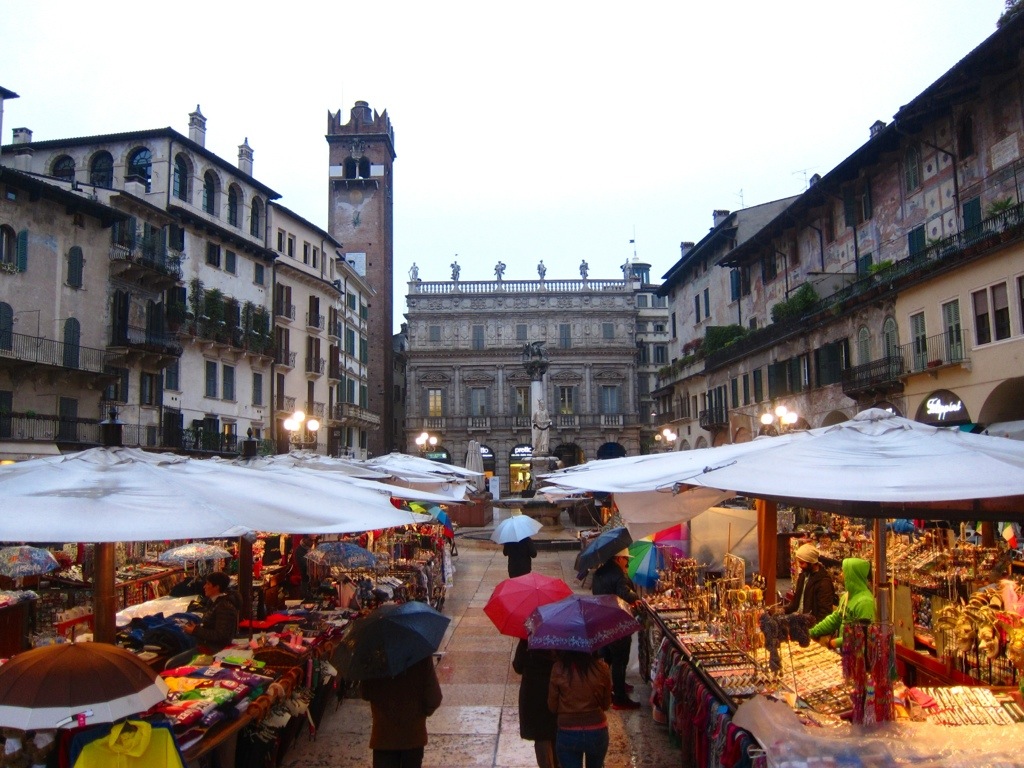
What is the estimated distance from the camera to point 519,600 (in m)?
7.07

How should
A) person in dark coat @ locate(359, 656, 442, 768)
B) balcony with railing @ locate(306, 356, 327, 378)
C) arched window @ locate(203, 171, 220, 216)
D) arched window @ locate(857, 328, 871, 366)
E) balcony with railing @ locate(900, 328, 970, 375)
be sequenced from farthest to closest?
1. balcony with railing @ locate(306, 356, 327, 378)
2. arched window @ locate(203, 171, 220, 216)
3. arched window @ locate(857, 328, 871, 366)
4. balcony with railing @ locate(900, 328, 970, 375)
5. person in dark coat @ locate(359, 656, 442, 768)

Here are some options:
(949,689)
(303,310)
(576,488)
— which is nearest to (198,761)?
(576,488)

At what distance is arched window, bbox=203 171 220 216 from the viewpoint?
37.0 meters

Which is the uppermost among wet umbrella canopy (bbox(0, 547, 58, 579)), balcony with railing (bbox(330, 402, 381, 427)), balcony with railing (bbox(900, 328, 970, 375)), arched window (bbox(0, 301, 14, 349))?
arched window (bbox(0, 301, 14, 349))

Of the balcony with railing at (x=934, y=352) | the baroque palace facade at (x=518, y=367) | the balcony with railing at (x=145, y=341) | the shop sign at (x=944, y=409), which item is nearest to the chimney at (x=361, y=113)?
the baroque palace facade at (x=518, y=367)

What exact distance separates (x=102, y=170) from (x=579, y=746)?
3611 cm

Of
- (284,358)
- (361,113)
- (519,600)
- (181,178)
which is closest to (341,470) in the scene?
(519,600)

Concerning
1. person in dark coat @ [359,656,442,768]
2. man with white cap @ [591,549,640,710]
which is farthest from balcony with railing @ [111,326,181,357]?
person in dark coat @ [359,656,442,768]

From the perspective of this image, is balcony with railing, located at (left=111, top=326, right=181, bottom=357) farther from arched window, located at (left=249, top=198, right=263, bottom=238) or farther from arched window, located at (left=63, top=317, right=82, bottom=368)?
arched window, located at (left=249, top=198, right=263, bottom=238)

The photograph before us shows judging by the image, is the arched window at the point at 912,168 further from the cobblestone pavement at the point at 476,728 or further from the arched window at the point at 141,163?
the arched window at the point at 141,163

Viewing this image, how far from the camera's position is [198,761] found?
6082mm

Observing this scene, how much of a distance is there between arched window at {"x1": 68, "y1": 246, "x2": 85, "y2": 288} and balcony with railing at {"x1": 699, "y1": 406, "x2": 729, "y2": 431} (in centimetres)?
2992

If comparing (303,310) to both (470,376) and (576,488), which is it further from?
(576,488)

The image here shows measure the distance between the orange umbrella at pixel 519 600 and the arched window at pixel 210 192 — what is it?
34071mm
